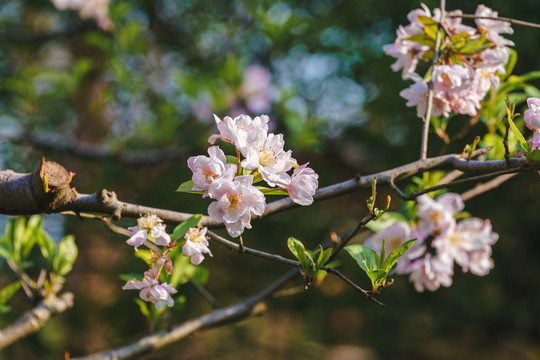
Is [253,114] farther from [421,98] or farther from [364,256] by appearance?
[364,256]

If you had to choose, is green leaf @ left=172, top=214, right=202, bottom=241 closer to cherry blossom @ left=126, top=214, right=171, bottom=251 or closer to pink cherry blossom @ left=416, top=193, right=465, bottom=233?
cherry blossom @ left=126, top=214, right=171, bottom=251

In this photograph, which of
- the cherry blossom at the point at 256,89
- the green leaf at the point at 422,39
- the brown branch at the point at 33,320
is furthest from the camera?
the cherry blossom at the point at 256,89

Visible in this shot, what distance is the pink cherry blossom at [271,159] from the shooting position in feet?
2.13

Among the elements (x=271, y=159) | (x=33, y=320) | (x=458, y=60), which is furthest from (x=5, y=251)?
(x=458, y=60)

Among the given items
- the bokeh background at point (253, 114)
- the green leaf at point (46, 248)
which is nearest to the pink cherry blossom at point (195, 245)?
the green leaf at point (46, 248)

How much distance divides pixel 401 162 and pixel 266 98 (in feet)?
2.61

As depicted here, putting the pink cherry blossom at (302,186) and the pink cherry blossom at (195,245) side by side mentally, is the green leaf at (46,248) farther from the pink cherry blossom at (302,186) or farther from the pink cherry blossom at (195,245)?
the pink cherry blossom at (302,186)

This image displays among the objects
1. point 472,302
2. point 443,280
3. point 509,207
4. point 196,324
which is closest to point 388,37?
point 509,207

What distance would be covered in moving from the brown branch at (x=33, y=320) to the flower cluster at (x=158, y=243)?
1.71 ft

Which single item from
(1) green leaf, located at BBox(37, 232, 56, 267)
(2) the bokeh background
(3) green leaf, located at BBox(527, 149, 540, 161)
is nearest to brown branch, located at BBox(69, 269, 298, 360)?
(1) green leaf, located at BBox(37, 232, 56, 267)

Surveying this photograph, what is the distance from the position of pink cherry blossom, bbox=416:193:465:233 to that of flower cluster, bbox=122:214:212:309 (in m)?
0.60

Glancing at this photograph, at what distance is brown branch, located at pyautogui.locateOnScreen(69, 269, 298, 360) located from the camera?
1.07 metres

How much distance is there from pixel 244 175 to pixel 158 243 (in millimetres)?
151

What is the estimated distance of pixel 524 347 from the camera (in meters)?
3.28
